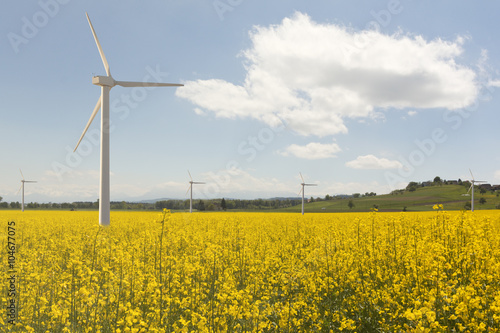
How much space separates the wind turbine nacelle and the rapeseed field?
56.9ft

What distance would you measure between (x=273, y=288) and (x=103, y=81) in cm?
2495

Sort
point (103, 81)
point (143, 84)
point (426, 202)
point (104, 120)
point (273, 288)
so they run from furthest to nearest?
point (426, 202) < point (143, 84) < point (103, 81) < point (104, 120) < point (273, 288)

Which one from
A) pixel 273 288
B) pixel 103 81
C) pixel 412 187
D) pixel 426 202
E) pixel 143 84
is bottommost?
pixel 426 202

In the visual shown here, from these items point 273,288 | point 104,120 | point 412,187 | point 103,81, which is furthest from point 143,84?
point 412,187

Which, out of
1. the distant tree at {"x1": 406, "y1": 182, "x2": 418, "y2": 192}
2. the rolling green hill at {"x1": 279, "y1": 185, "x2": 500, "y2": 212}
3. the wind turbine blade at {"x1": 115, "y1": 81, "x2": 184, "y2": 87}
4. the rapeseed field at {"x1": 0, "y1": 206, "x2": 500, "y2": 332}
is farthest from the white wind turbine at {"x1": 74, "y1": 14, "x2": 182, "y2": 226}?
the distant tree at {"x1": 406, "y1": 182, "x2": 418, "y2": 192}

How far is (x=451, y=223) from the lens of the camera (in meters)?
11.3

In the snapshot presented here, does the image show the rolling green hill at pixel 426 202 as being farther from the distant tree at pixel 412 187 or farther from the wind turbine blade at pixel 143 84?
the wind turbine blade at pixel 143 84

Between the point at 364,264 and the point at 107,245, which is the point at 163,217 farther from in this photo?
the point at 364,264

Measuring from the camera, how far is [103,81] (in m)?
27.3

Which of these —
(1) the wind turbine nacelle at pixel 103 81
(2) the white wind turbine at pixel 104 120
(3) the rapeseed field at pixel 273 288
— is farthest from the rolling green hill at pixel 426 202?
(3) the rapeseed field at pixel 273 288

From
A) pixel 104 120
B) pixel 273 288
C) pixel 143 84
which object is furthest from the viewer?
pixel 143 84

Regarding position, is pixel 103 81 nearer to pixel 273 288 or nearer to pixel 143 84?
pixel 143 84

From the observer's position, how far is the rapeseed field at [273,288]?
5.88 meters

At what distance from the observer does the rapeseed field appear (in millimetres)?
5875
